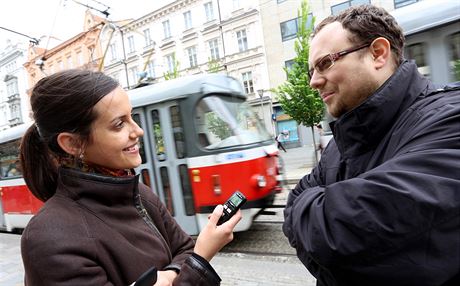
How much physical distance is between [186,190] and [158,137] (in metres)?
1.07

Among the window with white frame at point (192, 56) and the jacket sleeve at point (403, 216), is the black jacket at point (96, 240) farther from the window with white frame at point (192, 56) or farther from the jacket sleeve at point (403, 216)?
the window with white frame at point (192, 56)

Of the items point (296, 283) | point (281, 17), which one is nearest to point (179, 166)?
point (296, 283)

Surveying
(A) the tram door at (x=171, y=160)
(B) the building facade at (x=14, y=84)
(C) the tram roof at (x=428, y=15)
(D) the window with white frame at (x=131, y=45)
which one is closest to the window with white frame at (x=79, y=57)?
(D) the window with white frame at (x=131, y=45)

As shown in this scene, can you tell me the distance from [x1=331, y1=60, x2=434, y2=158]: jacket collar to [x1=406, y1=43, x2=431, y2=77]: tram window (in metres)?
4.16

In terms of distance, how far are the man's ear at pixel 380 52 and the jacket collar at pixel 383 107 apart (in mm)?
82

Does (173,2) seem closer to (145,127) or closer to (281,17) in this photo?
(281,17)

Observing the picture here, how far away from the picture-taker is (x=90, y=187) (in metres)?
1.39

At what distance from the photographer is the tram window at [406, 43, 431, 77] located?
4988 millimetres

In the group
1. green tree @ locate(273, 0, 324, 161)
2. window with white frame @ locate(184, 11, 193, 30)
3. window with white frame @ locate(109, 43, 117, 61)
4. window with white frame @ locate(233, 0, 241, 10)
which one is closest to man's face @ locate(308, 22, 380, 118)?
green tree @ locate(273, 0, 324, 161)

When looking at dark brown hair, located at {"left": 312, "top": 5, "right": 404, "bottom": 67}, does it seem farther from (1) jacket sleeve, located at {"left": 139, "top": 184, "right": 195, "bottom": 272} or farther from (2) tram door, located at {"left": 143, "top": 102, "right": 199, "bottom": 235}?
(2) tram door, located at {"left": 143, "top": 102, "right": 199, "bottom": 235}

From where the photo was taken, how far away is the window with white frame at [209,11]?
96.2ft

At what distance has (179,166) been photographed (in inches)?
238

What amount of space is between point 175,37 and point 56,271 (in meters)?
32.0

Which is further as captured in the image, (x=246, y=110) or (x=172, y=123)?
(x=246, y=110)
